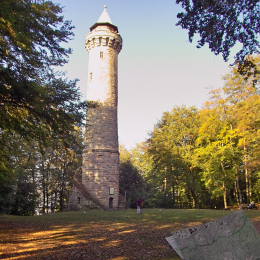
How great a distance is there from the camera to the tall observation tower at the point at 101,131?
67.1 feet

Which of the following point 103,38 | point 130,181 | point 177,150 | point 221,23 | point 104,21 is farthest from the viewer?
point 130,181

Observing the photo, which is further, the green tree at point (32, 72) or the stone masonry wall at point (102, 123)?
the stone masonry wall at point (102, 123)

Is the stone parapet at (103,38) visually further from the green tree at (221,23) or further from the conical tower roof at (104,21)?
the green tree at (221,23)

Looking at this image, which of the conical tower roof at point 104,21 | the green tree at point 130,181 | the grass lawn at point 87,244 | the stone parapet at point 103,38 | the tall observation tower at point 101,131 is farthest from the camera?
the green tree at point 130,181

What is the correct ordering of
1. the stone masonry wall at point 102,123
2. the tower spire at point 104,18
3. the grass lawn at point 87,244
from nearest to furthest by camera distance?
the grass lawn at point 87,244, the stone masonry wall at point 102,123, the tower spire at point 104,18

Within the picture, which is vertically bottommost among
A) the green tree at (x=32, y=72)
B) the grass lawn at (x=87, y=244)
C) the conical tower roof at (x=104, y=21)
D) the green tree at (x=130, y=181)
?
the grass lawn at (x=87, y=244)

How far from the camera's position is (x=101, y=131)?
21.1 m

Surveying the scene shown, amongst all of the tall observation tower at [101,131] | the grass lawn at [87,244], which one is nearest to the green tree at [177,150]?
the tall observation tower at [101,131]

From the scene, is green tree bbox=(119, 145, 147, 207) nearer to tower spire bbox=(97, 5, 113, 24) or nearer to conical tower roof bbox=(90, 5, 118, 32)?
conical tower roof bbox=(90, 5, 118, 32)

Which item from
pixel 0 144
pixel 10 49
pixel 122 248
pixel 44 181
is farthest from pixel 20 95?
pixel 44 181

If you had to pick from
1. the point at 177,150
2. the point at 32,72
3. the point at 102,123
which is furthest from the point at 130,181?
the point at 32,72

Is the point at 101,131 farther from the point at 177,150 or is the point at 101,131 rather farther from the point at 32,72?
the point at 32,72

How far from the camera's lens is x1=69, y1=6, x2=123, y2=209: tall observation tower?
20.4m

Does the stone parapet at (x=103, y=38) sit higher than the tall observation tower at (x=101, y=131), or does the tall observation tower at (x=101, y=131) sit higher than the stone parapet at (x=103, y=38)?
the stone parapet at (x=103, y=38)
